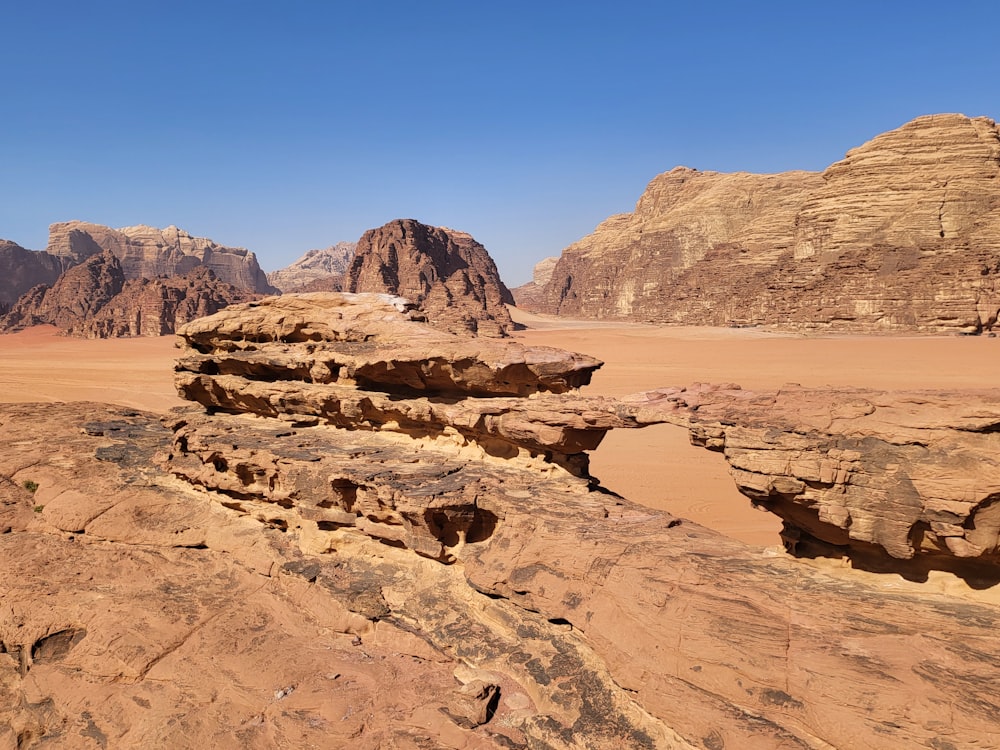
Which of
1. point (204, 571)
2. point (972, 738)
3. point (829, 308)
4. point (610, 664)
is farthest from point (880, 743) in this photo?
point (829, 308)

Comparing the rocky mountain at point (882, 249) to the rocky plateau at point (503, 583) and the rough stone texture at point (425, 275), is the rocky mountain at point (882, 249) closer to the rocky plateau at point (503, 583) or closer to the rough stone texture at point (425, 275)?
the rough stone texture at point (425, 275)

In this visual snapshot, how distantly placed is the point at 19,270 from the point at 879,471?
4346 inches

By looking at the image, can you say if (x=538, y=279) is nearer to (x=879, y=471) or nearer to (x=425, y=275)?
(x=425, y=275)

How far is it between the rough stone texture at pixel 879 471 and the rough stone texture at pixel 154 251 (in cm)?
10484

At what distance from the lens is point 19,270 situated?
82.6m

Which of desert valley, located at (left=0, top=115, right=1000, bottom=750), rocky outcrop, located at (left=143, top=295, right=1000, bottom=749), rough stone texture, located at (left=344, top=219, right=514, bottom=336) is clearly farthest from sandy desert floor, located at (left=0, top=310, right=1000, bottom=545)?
rough stone texture, located at (left=344, top=219, right=514, bottom=336)

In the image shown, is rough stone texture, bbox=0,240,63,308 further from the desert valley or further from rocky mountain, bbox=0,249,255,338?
the desert valley

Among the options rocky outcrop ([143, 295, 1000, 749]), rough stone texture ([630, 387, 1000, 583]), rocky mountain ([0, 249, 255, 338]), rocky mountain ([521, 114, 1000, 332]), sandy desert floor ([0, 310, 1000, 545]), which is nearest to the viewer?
rocky outcrop ([143, 295, 1000, 749])

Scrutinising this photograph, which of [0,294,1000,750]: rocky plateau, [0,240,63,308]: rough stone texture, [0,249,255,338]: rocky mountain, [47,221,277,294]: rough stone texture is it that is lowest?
[0,294,1000,750]: rocky plateau

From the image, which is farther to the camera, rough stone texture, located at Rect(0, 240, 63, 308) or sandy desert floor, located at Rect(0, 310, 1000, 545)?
rough stone texture, located at Rect(0, 240, 63, 308)

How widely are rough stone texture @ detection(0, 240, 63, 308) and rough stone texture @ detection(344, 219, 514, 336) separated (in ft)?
187

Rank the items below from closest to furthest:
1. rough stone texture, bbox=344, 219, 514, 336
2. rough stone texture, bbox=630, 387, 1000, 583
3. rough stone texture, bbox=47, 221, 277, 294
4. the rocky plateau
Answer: the rocky plateau, rough stone texture, bbox=630, 387, 1000, 583, rough stone texture, bbox=344, 219, 514, 336, rough stone texture, bbox=47, 221, 277, 294

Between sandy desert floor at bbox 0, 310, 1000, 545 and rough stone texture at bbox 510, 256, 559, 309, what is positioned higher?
rough stone texture at bbox 510, 256, 559, 309

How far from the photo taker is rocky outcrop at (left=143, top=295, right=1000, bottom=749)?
125 inches
